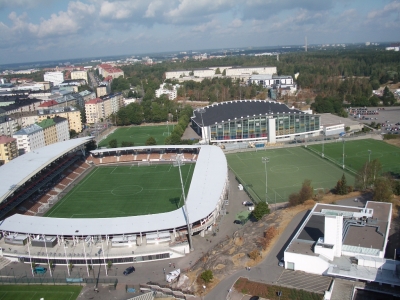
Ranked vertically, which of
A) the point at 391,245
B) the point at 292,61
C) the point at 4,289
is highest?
the point at 292,61

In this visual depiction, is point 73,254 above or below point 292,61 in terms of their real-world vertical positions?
below

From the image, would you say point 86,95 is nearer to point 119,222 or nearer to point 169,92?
point 169,92

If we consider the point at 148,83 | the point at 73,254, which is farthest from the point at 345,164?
the point at 148,83

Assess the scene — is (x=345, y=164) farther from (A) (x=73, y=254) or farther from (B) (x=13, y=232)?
(B) (x=13, y=232)

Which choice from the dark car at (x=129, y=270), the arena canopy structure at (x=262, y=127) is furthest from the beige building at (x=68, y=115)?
the dark car at (x=129, y=270)

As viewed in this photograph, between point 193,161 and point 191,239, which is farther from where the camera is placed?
point 193,161

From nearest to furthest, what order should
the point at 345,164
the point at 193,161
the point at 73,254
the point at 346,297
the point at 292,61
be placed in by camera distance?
the point at 346,297, the point at 73,254, the point at 345,164, the point at 193,161, the point at 292,61

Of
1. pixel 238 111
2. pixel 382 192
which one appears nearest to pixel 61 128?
pixel 238 111
